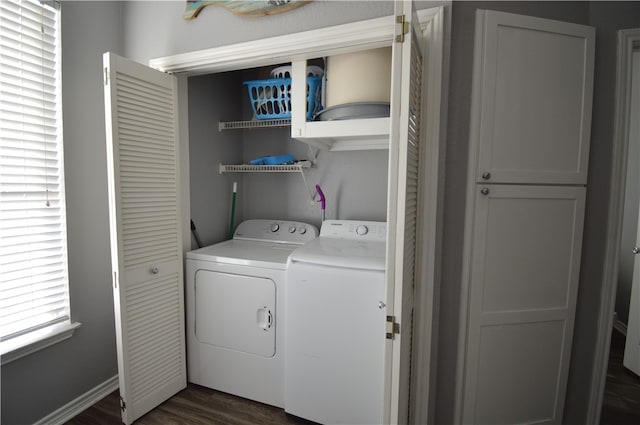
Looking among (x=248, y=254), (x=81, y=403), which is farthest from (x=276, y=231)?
(x=81, y=403)

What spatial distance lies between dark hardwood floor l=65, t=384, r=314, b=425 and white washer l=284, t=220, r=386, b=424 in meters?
0.17

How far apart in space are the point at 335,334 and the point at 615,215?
142cm

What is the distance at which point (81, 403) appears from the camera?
1.85 m

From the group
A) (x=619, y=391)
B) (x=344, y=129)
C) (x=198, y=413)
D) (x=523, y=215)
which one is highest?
(x=344, y=129)


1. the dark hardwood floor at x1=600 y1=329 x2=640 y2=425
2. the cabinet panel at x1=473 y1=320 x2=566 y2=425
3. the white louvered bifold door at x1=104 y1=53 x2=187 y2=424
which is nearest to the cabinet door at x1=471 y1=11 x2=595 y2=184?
the cabinet panel at x1=473 y1=320 x2=566 y2=425

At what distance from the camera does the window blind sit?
1487 mm

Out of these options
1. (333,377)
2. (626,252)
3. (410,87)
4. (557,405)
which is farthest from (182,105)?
(557,405)

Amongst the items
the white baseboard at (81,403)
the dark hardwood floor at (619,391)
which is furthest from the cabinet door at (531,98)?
the white baseboard at (81,403)

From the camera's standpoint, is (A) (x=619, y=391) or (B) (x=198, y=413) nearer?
(A) (x=619, y=391)

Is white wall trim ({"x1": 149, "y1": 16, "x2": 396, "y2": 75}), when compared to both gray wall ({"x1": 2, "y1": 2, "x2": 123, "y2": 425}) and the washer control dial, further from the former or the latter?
the washer control dial

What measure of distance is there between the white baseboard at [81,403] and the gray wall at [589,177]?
1.97 metres

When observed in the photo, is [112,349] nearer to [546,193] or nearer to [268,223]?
[268,223]

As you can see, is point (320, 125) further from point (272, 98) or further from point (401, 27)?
point (401, 27)

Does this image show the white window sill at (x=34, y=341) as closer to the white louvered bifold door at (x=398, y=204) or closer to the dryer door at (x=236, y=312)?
the dryer door at (x=236, y=312)
